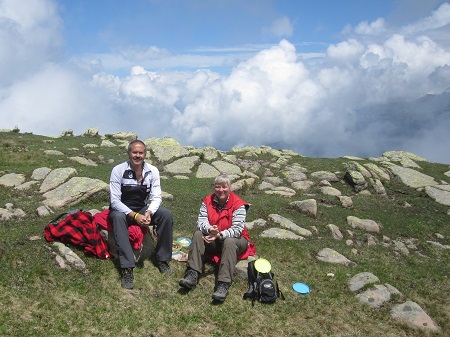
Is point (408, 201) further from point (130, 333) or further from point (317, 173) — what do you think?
point (130, 333)

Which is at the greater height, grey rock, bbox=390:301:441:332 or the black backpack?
the black backpack

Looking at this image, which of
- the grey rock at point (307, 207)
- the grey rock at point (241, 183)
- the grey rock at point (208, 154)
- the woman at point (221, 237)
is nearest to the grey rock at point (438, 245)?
the grey rock at point (307, 207)

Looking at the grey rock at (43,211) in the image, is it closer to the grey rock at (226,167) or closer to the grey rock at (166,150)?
the grey rock at (166,150)

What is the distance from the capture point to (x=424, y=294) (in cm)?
1305

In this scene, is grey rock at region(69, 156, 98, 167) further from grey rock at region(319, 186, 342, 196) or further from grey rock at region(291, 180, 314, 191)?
grey rock at region(319, 186, 342, 196)

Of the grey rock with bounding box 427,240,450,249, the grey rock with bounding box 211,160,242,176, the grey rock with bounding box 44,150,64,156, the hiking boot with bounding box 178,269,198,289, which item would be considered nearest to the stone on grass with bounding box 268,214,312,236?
the grey rock with bounding box 427,240,450,249

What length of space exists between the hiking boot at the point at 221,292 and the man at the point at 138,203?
2.05m

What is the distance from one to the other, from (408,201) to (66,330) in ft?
86.3

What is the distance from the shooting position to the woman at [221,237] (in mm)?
11312

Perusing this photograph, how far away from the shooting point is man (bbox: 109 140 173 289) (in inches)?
461

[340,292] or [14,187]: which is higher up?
[14,187]

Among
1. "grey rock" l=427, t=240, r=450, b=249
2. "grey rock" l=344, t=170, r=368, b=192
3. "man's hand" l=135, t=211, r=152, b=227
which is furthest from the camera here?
"grey rock" l=344, t=170, r=368, b=192

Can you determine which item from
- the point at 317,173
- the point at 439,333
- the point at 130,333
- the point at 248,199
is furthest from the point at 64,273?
the point at 317,173

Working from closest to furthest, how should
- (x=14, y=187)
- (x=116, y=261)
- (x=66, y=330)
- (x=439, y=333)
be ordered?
(x=66, y=330)
(x=439, y=333)
(x=116, y=261)
(x=14, y=187)
